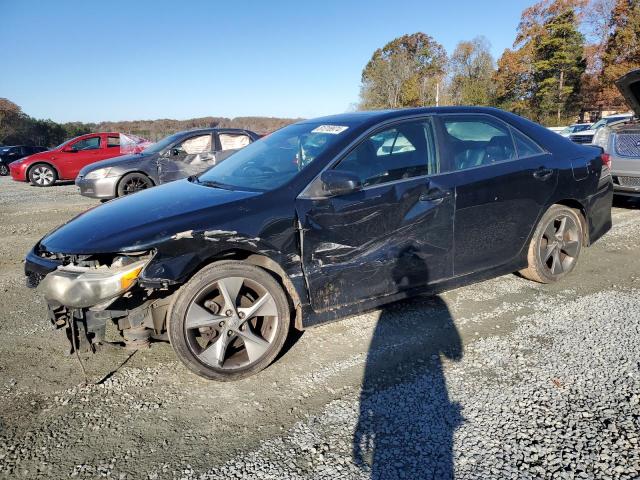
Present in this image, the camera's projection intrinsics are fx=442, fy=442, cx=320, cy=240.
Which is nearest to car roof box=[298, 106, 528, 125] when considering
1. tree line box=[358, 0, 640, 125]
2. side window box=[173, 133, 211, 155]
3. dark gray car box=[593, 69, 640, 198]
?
dark gray car box=[593, 69, 640, 198]

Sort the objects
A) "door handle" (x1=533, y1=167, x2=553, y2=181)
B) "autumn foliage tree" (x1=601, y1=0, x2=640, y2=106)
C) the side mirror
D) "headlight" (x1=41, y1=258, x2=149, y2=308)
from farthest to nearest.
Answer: "autumn foliage tree" (x1=601, y1=0, x2=640, y2=106)
"door handle" (x1=533, y1=167, x2=553, y2=181)
the side mirror
"headlight" (x1=41, y1=258, x2=149, y2=308)

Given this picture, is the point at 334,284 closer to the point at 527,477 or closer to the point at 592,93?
the point at 527,477

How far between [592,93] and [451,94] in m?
14.2

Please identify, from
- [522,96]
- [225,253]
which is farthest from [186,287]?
[522,96]

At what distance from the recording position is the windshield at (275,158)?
316cm

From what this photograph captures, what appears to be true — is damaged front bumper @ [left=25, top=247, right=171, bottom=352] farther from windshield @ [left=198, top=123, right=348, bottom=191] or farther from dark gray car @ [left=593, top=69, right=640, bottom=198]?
dark gray car @ [left=593, top=69, right=640, bottom=198]

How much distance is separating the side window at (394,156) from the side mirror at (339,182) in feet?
0.48

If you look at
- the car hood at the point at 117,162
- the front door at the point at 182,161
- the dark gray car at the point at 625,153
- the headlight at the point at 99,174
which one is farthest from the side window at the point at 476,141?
the headlight at the point at 99,174

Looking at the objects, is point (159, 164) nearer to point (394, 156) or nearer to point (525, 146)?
point (394, 156)

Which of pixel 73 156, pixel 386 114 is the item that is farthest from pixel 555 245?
pixel 73 156

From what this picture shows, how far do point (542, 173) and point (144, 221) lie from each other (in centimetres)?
325

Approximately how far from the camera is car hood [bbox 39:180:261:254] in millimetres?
2572

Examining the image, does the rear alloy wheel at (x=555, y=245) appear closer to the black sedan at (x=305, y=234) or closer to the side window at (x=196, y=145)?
the black sedan at (x=305, y=234)

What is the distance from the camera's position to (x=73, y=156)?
13.7m
